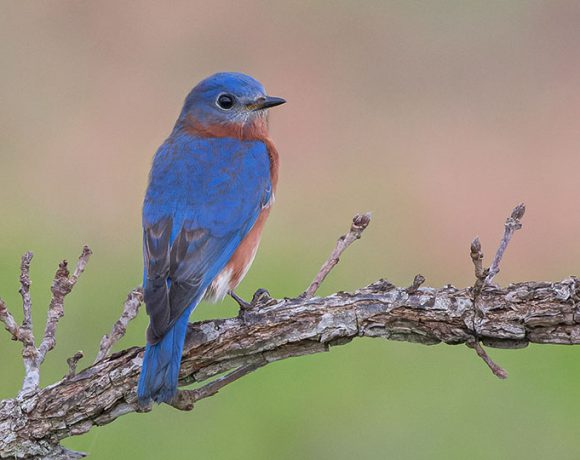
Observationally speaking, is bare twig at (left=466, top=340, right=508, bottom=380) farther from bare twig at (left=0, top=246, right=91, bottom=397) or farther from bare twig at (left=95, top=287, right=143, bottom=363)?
bare twig at (left=0, top=246, right=91, bottom=397)

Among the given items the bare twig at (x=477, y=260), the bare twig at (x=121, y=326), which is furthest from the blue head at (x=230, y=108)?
the bare twig at (x=477, y=260)

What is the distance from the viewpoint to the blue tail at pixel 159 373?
17.9ft

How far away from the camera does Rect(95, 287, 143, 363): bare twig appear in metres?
5.74

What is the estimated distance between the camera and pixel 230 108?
7.34m

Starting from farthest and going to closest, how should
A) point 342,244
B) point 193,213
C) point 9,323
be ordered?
point 193,213 < point 342,244 < point 9,323

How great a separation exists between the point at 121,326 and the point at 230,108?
190cm

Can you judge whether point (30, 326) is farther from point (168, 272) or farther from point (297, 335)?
point (297, 335)

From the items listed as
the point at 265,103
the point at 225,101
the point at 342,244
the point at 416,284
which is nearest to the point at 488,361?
the point at 416,284

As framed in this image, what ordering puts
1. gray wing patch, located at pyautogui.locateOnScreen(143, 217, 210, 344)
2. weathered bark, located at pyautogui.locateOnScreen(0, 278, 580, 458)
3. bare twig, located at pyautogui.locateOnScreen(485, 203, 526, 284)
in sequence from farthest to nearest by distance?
gray wing patch, located at pyautogui.locateOnScreen(143, 217, 210, 344) < bare twig, located at pyautogui.locateOnScreen(485, 203, 526, 284) < weathered bark, located at pyautogui.locateOnScreen(0, 278, 580, 458)

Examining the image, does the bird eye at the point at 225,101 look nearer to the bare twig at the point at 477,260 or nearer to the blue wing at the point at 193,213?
the blue wing at the point at 193,213

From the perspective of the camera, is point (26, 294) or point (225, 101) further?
point (225, 101)

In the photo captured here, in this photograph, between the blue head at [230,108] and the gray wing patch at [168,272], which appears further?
the blue head at [230,108]

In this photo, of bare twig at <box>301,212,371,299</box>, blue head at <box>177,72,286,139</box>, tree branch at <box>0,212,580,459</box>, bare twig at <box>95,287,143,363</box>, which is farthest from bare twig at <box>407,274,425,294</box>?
blue head at <box>177,72,286,139</box>

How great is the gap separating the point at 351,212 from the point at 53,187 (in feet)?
9.36
